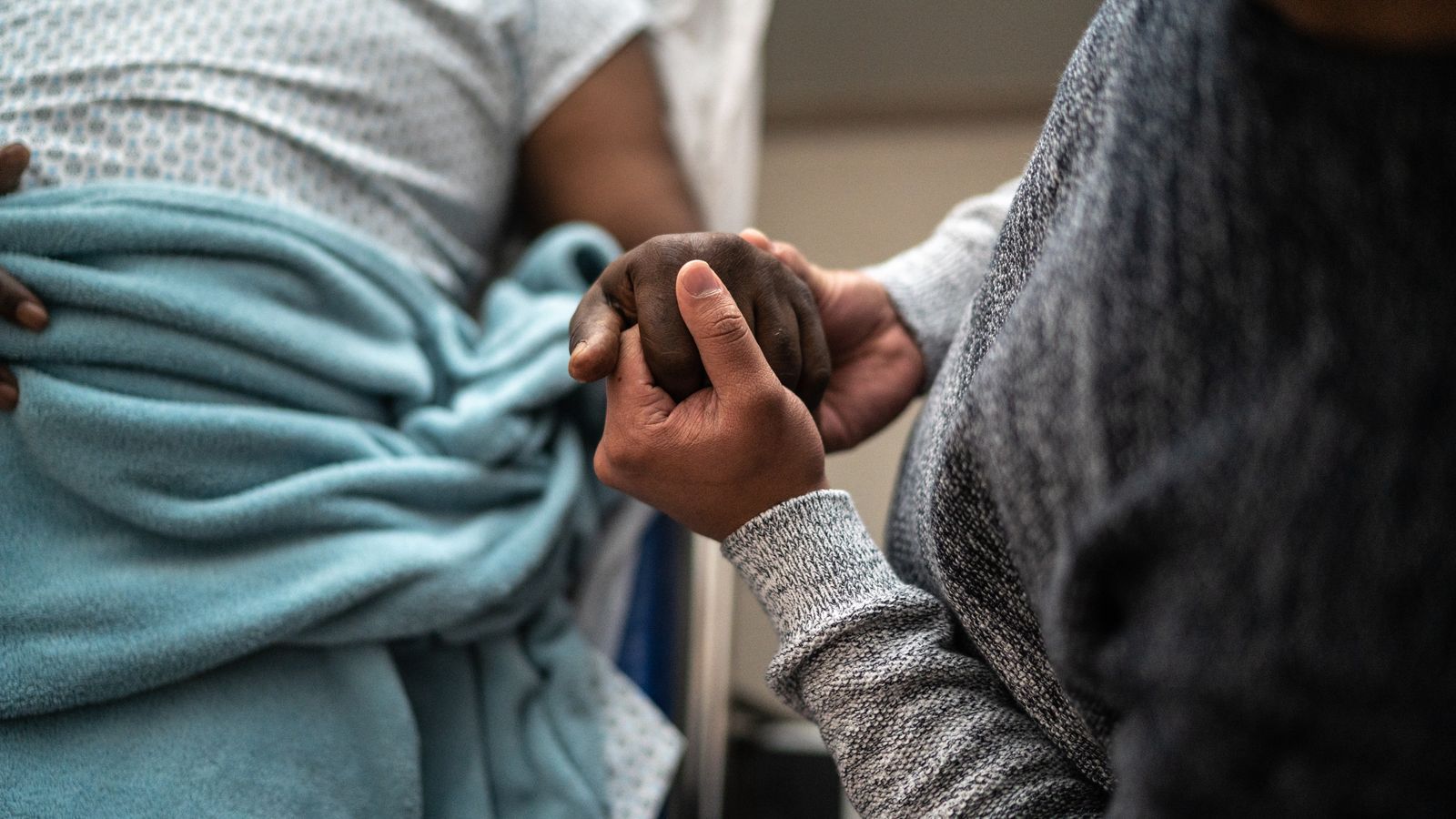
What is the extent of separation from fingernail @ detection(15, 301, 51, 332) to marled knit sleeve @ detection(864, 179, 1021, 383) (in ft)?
1.97

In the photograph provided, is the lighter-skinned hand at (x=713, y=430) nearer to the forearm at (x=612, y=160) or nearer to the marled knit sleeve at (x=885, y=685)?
the marled knit sleeve at (x=885, y=685)

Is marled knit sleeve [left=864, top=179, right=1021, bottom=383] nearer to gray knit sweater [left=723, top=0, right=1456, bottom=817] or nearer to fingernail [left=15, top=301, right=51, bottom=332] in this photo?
gray knit sweater [left=723, top=0, right=1456, bottom=817]

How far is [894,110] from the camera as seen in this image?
155 centimetres

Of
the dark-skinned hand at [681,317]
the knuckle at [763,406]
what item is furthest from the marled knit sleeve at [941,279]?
the knuckle at [763,406]

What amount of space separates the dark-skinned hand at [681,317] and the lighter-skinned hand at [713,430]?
0.04 ft

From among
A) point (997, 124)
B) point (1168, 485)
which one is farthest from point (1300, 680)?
point (997, 124)

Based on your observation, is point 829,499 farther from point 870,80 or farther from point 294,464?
point 870,80

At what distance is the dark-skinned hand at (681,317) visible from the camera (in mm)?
534

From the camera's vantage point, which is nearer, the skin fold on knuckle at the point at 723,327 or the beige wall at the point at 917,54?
the skin fold on knuckle at the point at 723,327

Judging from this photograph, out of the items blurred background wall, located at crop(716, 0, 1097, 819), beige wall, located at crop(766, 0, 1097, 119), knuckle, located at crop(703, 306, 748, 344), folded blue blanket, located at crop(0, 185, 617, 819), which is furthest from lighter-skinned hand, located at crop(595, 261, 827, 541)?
beige wall, located at crop(766, 0, 1097, 119)

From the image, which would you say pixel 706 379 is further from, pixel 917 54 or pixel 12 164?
pixel 917 54

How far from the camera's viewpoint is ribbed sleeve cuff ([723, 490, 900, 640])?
51cm

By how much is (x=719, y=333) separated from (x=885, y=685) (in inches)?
8.3

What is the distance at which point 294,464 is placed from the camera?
71 cm
